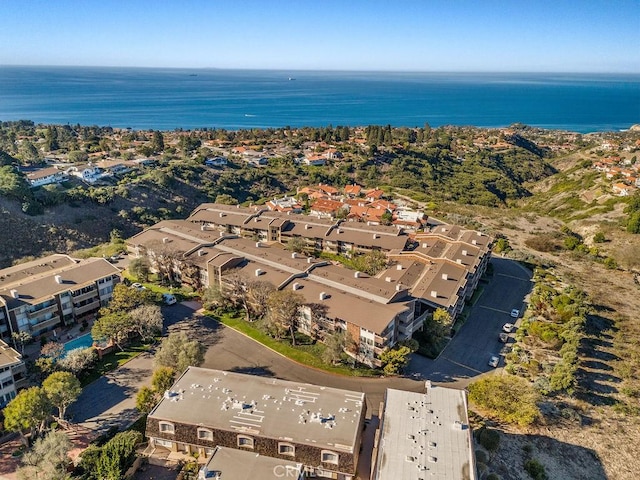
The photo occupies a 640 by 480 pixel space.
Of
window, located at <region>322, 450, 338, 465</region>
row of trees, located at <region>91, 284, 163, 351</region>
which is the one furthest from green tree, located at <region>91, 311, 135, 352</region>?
window, located at <region>322, 450, 338, 465</region>

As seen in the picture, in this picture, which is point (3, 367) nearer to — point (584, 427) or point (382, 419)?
point (382, 419)

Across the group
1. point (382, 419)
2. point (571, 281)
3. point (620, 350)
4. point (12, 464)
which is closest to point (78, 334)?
point (12, 464)

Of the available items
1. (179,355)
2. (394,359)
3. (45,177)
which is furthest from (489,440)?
(45,177)

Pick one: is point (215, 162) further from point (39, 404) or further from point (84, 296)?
point (39, 404)

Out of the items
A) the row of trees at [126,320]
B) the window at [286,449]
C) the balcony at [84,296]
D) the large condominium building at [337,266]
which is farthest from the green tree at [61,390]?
the large condominium building at [337,266]

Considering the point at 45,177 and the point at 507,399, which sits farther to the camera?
the point at 45,177

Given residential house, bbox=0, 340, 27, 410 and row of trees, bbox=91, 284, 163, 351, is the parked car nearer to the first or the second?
row of trees, bbox=91, 284, 163, 351
